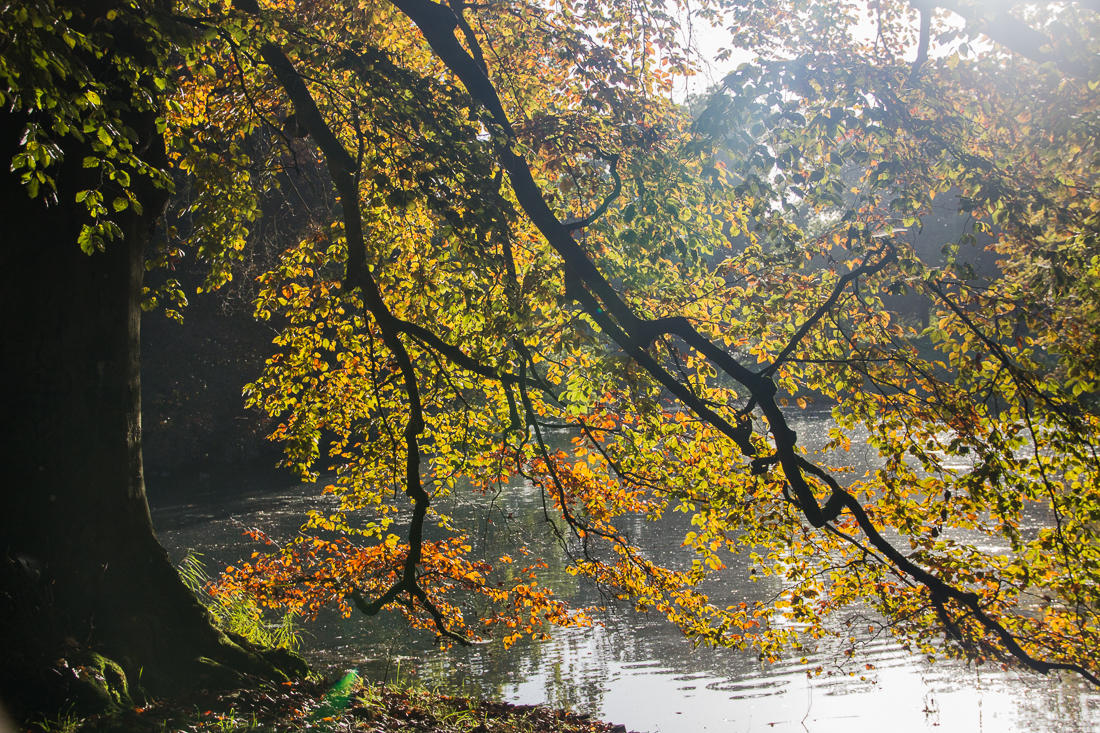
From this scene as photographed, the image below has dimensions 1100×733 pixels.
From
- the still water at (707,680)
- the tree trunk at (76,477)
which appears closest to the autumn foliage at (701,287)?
the tree trunk at (76,477)

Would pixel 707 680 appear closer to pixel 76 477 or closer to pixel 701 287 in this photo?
pixel 701 287

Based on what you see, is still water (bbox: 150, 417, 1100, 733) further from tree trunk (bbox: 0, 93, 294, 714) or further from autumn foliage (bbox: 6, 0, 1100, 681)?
tree trunk (bbox: 0, 93, 294, 714)

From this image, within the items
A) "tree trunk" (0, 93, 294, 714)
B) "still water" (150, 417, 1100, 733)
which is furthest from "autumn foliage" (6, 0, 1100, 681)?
"still water" (150, 417, 1100, 733)

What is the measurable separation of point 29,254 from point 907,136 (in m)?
6.95

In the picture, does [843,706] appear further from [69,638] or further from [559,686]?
[69,638]

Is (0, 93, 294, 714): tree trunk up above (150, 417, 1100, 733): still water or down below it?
above

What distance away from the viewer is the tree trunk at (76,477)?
4969 mm

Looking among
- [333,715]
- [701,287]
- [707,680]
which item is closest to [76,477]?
[333,715]

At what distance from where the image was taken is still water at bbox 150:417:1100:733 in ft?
26.7

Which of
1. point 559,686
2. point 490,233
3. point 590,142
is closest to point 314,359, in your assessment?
point 490,233

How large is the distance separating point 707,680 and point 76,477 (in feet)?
23.1

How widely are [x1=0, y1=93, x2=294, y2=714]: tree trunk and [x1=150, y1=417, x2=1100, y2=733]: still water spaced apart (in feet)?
9.82

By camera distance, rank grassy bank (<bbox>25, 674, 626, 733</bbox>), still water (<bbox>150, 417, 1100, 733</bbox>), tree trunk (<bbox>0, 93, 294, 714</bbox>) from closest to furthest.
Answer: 1. grassy bank (<bbox>25, 674, 626, 733</bbox>)
2. tree trunk (<bbox>0, 93, 294, 714</bbox>)
3. still water (<bbox>150, 417, 1100, 733</bbox>)

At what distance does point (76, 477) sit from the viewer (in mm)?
5273
